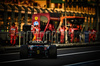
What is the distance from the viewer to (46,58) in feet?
48.2

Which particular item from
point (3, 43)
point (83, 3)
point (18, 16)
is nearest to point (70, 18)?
point (18, 16)

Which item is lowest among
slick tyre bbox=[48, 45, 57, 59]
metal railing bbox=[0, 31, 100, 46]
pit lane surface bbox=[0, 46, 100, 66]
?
pit lane surface bbox=[0, 46, 100, 66]

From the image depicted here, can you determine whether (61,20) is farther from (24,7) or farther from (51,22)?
(24,7)

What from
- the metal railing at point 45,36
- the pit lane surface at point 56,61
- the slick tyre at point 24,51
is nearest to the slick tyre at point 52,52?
the pit lane surface at point 56,61

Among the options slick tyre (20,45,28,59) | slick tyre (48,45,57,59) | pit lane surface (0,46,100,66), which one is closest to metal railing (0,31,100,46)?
pit lane surface (0,46,100,66)

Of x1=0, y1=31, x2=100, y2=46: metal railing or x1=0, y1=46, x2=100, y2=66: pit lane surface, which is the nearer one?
x1=0, y1=46, x2=100, y2=66: pit lane surface

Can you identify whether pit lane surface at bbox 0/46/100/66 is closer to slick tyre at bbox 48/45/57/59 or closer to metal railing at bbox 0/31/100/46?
slick tyre at bbox 48/45/57/59

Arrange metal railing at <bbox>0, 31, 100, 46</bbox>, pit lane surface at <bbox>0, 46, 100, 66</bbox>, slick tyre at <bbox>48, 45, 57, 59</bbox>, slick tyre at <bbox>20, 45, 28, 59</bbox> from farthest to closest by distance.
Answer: metal railing at <bbox>0, 31, 100, 46</bbox>, slick tyre at <bbox>48, 45, 57, 59</bbox>, slick tyre at <bbox>20, 45, 28, 59</bbox>, pit lane surface at <bbox>0, 46, 100, 66</bbox>

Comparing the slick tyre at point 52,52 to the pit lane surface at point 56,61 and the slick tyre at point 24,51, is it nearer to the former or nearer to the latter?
the pit lane surface at point 56,61

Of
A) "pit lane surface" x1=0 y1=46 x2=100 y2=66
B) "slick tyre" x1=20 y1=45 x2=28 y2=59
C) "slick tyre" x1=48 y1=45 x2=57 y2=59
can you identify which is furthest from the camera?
"slick tyre" x1=48 y1=45 x2=57 y2=59

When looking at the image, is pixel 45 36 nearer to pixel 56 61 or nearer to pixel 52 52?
pixel 52 52

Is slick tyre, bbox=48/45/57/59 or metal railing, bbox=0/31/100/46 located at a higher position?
metal railing, bbox=0/31/100/46

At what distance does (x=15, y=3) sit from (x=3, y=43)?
8834mm

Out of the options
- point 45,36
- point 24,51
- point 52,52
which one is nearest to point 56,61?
point 52,52
